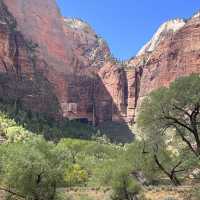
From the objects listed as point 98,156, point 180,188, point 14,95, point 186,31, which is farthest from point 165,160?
point 186,31

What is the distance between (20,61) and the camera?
520ft

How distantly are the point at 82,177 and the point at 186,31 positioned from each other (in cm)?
11334

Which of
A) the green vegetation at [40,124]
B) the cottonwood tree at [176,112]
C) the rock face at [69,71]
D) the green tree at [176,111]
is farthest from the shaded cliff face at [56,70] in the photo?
the green tree at [176,111]

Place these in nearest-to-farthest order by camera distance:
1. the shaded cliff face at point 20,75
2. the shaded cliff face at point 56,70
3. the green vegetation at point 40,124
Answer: the green vegetation at point 40,124
the shaded cliff face at point 20,75
the shaded cliff face at point 56,70

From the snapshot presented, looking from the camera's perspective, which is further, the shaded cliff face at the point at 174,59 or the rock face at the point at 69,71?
the shaded cliff face at the point at 174,59

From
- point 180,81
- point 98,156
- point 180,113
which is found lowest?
point 98,156

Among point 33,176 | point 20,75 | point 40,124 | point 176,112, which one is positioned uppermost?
point 20,75

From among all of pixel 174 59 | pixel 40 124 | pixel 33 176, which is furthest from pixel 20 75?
pixel 33 176

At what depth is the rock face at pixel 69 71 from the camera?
15362 cm

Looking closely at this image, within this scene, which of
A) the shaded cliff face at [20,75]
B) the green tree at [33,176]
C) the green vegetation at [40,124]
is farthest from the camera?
the shaded cliff face at [20,75]

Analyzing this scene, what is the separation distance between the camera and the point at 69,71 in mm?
188000

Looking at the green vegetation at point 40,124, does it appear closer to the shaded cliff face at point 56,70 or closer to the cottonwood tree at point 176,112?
the shaded cliff face at point 56,70

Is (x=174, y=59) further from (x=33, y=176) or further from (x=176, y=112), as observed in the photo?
(x=33, y=176)

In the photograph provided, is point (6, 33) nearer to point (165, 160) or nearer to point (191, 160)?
point (165, 160)
